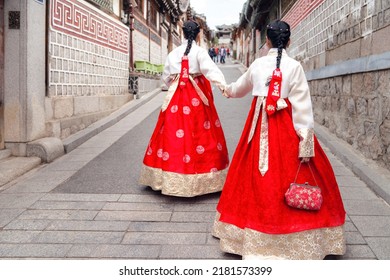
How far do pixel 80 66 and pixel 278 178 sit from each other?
728 centimetres

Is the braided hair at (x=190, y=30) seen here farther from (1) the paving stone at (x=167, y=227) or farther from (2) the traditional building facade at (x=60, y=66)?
(2) the traditional building facade at (x=60, y=66)

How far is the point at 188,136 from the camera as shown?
4.76 m

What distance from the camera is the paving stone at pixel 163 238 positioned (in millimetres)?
3662

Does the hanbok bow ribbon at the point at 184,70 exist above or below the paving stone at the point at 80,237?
above

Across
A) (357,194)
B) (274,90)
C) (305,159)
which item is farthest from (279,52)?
(357,194)

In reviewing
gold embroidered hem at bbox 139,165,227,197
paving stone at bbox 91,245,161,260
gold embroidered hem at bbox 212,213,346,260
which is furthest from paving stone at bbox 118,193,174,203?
gold embroidered hem at bbox 212,213,346,260

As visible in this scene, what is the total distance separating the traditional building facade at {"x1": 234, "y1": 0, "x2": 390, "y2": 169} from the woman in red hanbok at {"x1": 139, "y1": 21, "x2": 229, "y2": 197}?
232 cm

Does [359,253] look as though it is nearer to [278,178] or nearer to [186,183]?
[278,178]

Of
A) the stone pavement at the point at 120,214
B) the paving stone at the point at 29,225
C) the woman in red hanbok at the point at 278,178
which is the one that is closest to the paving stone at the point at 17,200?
the stone pavement at the point at 120,214

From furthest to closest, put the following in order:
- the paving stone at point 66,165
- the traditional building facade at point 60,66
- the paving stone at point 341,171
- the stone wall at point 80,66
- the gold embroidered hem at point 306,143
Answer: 1. the stone wall at point 80,66
2. the traditional building facade at point 60,66
3. the paving stone at point 66,165
4. the paving stone at point 341,171
5. the gold embroidered hem at point 306,143

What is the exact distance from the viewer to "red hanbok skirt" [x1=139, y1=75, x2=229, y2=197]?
4727mm

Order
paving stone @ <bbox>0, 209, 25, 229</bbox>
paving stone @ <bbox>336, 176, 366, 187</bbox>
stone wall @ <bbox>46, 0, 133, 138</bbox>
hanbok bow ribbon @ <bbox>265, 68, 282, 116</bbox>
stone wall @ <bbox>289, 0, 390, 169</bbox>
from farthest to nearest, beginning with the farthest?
stone wall @ <bbox>46, 0, 133, 138</bbox> < stone wall @ <bbox>289, 0, 390, 169</bbox> < paving stone @ <bbox>336, 176, 366, 187</bbox> < paving stone @ <bbox>0, 209, 25, 229</bbox> < hanbok bow ribbon @ <bbox>265, 68, 282, 116</bbox>

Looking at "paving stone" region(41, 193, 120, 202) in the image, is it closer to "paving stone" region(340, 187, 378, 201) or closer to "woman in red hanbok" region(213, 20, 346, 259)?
"woman in red hanbok" region(213, 20, 346, 259)

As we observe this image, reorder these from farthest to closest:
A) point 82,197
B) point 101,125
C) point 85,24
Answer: point 101,125
point 85,24
point 82,197
